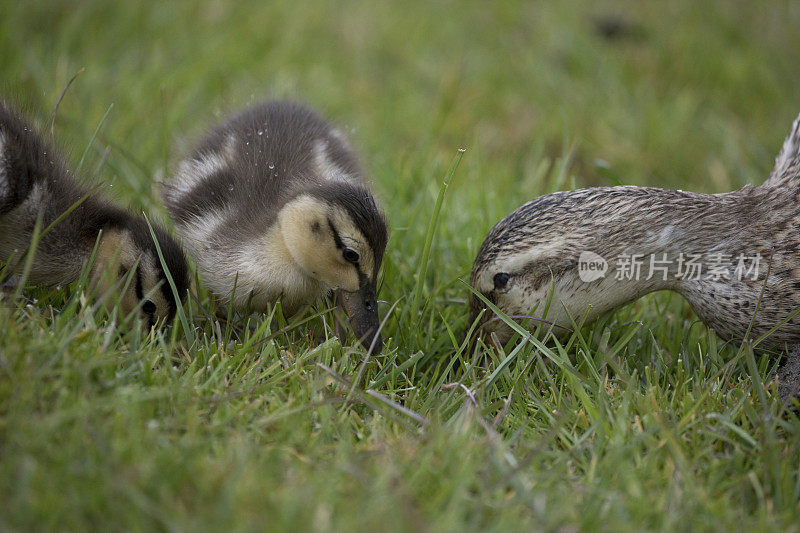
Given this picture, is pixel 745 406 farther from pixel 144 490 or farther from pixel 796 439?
pixel 144 490

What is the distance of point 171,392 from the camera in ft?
7.33

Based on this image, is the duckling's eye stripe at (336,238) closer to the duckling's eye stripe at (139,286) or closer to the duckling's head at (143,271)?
the duckling's head at (143,271)

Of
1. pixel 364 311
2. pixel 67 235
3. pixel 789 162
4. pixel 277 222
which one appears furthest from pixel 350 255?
pixel 789 162

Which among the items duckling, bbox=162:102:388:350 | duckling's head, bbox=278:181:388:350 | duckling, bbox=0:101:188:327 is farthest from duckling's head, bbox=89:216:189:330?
duckling's head, bbox=278:181:388:350

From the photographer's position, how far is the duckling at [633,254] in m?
A: 3.06

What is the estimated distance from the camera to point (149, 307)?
2.92 metres

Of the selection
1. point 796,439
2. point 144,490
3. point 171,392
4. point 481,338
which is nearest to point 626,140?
point 481,338

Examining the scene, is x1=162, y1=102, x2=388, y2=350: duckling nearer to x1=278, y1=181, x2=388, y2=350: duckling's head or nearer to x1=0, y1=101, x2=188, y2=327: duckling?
x1=278, y1=181, x2=388, y2=350: duckling's head

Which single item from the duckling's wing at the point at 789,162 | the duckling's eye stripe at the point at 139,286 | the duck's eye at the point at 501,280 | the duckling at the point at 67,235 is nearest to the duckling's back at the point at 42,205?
the duckling at the point at 67,235

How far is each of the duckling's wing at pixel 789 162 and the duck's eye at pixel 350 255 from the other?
1755mm

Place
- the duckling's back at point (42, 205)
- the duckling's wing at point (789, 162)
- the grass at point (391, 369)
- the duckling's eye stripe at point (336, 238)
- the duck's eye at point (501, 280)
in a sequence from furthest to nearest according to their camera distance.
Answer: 1. the duckling's wing at point (789, 162)
2. the duck's eye at point (501, 280)
3. the duckling's eye stripe at point (336, 238)
4. the duckling's back at point (42, 205)
5. the grass at point (391, 369)

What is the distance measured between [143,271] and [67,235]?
346mm

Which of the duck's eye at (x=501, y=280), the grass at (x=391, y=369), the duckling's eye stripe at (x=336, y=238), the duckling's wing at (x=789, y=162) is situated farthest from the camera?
the duckling's wing at (x=789, y=162)

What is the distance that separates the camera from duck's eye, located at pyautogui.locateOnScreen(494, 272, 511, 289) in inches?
123
